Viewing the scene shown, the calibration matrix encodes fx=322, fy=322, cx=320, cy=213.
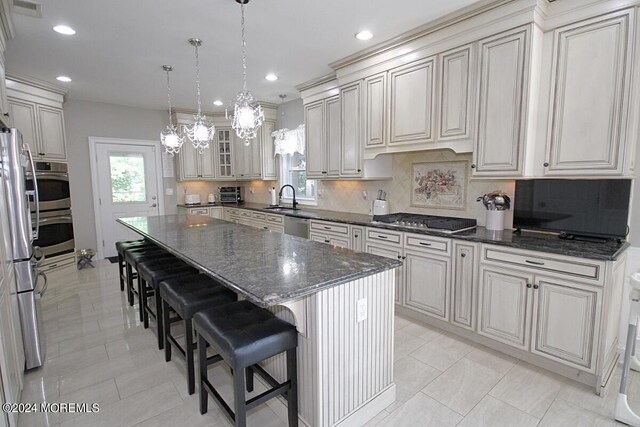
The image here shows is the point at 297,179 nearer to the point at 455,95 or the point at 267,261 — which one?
the point at 455,95

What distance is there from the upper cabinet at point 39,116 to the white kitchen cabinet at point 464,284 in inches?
205

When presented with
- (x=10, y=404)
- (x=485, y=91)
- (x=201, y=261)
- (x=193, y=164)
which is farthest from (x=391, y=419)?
(x=193, y=164)

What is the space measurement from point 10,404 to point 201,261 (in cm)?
118

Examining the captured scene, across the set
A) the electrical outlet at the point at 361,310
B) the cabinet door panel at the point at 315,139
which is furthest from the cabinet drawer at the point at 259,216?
the electrical outlet at the point at 361,310

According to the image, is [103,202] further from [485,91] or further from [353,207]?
[485,91]

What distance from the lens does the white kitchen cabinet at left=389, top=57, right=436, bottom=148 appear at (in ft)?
9.73

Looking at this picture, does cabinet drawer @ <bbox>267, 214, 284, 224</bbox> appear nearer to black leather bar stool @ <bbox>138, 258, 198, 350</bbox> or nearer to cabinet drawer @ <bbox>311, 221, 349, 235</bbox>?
cabinet drawer @ <bbox>311, 221, 349, 235</bbox>

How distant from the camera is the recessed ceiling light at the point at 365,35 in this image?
9.70ft

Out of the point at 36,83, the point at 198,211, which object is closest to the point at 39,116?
the point at 36,83

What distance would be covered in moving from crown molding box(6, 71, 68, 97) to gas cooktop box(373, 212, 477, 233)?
4683 mm

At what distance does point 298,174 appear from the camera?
5535 millimetres

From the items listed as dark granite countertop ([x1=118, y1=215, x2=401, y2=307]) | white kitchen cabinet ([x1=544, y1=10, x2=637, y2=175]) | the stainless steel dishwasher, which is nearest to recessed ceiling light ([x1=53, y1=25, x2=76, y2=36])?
dark granite countertop ([x1=118, y1=215, x2=401, y2=307])

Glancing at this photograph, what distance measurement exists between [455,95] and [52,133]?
206 inches

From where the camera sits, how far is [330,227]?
386cm
